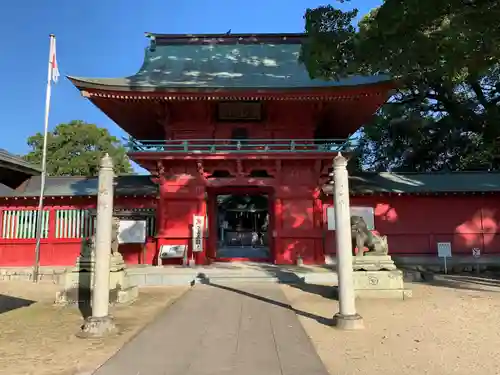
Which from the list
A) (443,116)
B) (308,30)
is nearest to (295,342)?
(308,30)

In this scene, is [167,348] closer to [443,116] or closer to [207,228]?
[207,228]

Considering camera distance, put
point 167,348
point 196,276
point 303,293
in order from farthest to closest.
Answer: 1. point 196,276
2. point 303,293
3. point 167,348

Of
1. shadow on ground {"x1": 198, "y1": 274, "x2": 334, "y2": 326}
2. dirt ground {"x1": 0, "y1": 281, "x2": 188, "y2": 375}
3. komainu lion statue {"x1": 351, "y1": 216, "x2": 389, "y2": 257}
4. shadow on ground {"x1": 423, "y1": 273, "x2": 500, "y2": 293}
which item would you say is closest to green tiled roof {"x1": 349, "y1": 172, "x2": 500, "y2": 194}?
shadow on ground {"x1": 423, "y1": 273, "x2": 500, "y2": 293}

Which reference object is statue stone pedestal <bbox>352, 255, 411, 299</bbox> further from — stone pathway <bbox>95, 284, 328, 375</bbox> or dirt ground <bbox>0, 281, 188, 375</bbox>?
dirt ground <bbox>0, 281, 188, 375</bbox>

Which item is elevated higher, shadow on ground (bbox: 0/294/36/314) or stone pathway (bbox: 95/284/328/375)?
stone pathway (bbox: 95/284/328/375)

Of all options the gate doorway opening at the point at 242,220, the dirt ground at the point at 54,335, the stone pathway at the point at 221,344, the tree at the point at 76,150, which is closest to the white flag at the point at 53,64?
the dirt ground at the point at 54,335

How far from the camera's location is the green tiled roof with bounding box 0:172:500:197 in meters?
16.0

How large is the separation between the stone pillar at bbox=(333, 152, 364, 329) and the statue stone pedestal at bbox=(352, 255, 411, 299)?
2.85 meters

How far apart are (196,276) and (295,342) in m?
7.46

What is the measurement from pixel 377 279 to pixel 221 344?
5.21 meters

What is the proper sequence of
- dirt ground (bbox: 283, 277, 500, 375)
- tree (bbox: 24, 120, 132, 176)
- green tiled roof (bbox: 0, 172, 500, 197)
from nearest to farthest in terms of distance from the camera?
dirt ground (bbox: 283, 277, 500, 375) < green tiled roof (bbox: 0, 172, 500, 197) < tree (bbox: 24, 120, 132, 176)

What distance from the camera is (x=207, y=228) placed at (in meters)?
15.7

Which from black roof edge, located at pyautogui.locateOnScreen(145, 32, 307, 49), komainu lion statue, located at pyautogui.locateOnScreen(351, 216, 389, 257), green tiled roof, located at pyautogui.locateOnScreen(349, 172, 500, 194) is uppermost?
black roof edge, located at pyautogui.locateOnScreen(145, 32, 307, 49)

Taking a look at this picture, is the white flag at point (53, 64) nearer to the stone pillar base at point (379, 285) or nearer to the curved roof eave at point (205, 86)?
the curved roof eave at point (205, 86)
